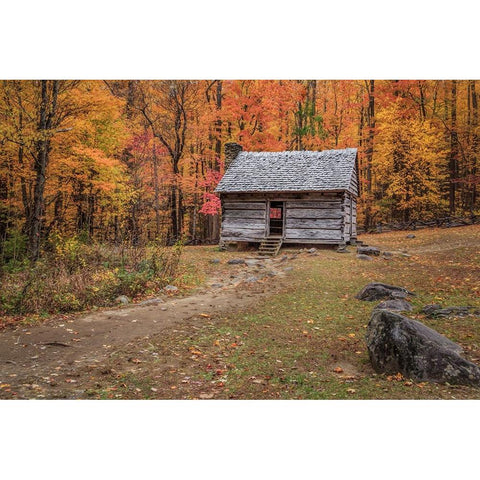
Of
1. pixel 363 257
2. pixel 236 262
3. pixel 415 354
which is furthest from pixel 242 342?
pixel 236 262

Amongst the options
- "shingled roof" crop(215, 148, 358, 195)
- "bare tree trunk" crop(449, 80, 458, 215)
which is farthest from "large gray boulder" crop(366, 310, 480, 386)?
"shingled roof" crop(215, 148, 358, 195)

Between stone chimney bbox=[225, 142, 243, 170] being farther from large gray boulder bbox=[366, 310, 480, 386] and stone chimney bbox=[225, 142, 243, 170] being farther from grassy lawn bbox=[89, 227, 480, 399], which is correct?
large gray boulder bbox=[366, 310, 480, 386]

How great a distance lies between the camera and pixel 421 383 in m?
3.76

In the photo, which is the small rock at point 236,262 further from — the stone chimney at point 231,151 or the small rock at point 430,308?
the small rock at point 430,308

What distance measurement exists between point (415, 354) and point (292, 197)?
10.3m

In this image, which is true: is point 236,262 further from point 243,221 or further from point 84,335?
point 84,335

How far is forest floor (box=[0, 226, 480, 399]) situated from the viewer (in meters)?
3.92

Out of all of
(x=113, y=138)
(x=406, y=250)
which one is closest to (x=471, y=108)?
(x=406, y=250)

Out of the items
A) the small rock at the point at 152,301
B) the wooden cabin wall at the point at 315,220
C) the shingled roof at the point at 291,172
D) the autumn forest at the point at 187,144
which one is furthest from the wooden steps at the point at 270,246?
the small rock at the point at 152,301

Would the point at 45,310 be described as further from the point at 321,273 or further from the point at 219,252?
the point at 219,252

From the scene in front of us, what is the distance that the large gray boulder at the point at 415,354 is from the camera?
375 cm

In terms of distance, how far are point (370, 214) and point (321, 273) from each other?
12165 millimetres

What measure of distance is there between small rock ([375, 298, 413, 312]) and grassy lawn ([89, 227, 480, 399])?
18 centimetres

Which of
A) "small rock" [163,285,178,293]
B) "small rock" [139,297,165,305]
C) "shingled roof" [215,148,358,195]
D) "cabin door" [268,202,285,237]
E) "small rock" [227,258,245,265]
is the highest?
"shingled roof" [215,148,358,195]
